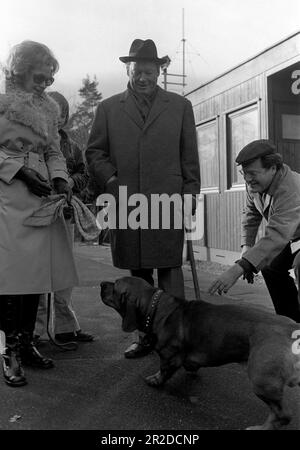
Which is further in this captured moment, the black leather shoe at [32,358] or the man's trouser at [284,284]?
the man's trouser at [284,284]

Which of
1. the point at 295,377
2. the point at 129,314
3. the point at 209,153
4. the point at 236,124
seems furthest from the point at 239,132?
the point at 295,377

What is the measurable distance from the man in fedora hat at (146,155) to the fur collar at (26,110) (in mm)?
532

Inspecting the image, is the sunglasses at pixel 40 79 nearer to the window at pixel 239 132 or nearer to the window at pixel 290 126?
the window at pixel 239 132

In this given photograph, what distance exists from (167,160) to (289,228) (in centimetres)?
107

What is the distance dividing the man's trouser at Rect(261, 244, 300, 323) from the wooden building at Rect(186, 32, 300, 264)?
15.1ft

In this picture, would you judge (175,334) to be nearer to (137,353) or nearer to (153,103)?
(137,353)

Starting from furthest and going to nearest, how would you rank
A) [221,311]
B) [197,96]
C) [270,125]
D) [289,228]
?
[197,96] < [270,125] < [289,228] < [221,311]

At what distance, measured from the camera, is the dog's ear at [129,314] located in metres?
3.16

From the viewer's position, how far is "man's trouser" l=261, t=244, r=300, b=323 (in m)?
3.87

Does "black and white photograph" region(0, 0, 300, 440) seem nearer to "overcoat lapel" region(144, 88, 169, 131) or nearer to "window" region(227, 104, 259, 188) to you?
"overcoat lapel" region(144, 88, 169, 131)

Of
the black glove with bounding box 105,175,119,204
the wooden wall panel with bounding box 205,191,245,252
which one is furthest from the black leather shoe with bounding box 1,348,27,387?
the wooden wall panel with bounding box 205,191,245,252

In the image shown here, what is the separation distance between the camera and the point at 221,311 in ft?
9.55

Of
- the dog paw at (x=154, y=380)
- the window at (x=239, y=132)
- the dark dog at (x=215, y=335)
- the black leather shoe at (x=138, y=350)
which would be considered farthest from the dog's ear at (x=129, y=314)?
the window at (x=239, y=132)
